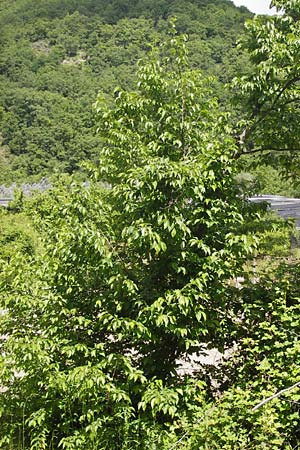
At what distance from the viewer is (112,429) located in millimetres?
5000

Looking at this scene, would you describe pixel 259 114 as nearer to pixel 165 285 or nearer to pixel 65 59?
pixel 165 285

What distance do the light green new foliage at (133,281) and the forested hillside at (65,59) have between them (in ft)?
97.0

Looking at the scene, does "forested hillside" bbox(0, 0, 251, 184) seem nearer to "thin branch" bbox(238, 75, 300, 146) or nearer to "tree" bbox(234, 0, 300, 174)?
"tree" bbox(234, 0, 300, 174)

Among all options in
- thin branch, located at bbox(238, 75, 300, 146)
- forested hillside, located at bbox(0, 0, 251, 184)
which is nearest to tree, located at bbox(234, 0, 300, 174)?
thin branch, located at bbox(238, 75, 300, 146)

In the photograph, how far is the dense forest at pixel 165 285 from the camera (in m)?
4.81

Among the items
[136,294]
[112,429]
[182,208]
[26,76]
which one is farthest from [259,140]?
[26,76]

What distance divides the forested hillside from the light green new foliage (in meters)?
29.6

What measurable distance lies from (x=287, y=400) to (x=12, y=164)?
208 feet

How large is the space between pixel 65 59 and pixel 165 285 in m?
102

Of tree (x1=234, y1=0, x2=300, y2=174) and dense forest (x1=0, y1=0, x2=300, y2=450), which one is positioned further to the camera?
tree (x1=234, y1=0, x2=300, y2=174)

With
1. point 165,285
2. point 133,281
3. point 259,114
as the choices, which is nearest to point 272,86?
point 259,114

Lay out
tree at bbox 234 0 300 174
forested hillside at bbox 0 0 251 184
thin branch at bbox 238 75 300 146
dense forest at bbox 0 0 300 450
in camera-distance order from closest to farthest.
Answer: dense forest at bbox 0 0 300 450, tree at bbox 234 0 300 174, thin branch at bbox 238 75 300 146, forested hillside at bbox 0 0 251 184

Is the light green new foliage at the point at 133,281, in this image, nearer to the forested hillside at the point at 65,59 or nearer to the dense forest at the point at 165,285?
the dense forest at the point at 165,285

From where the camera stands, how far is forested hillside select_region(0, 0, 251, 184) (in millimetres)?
60969
